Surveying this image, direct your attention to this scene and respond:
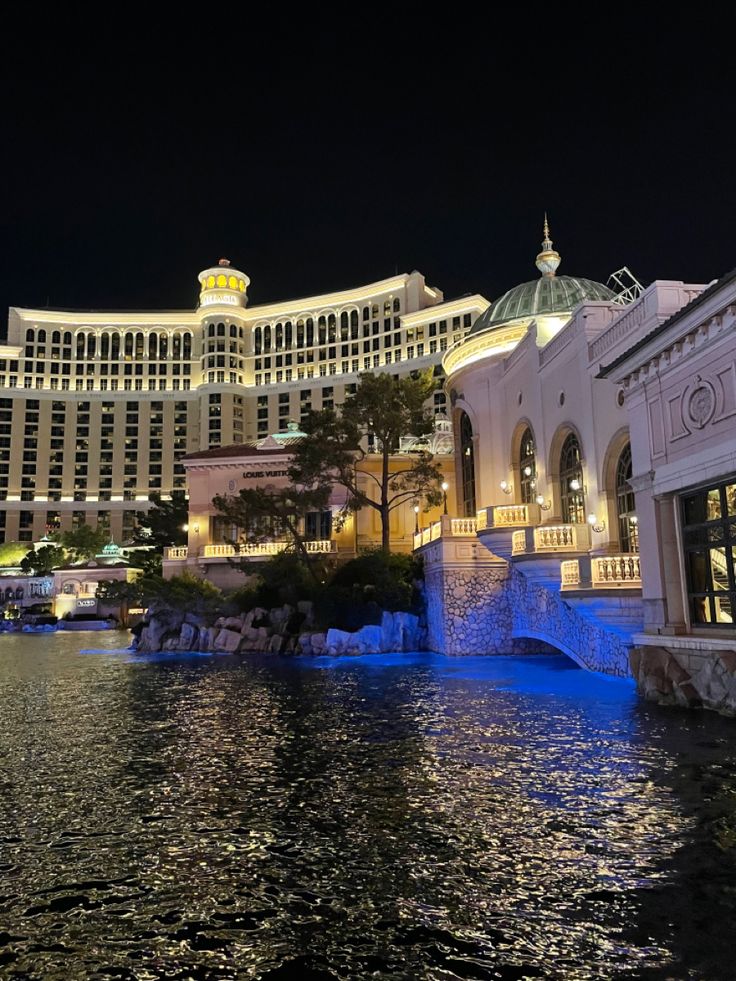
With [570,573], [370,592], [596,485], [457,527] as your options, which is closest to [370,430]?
[370,592]

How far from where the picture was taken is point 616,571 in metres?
16.0

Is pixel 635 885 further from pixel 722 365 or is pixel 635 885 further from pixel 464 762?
pixel 722 365

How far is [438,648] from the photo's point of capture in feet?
84.9

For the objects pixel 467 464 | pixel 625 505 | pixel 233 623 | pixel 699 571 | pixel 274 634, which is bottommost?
pixel 274 634

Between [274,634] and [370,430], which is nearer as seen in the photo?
[274,634]

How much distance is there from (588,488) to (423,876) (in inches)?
657

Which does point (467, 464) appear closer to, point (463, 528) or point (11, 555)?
point (463, 528)

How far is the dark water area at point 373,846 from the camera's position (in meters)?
4.28

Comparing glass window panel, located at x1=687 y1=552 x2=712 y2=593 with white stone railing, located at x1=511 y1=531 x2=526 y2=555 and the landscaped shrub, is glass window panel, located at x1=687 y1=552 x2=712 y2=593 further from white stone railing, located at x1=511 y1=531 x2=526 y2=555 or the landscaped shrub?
the landscaped shrub

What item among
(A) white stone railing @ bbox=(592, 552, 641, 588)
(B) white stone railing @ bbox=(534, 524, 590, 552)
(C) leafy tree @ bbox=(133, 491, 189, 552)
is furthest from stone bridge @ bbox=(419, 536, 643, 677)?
(C) leafy tree @ bbox=(133, 491, 189, 552)

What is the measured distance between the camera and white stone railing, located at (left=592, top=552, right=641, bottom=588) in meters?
15.7

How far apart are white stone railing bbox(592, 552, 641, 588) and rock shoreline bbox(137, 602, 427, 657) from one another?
1309 centimetres

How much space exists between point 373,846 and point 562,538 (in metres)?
14.4

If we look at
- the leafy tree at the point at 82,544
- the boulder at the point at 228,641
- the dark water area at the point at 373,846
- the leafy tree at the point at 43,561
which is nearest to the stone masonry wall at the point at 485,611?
the boulder at the point at 228,641
